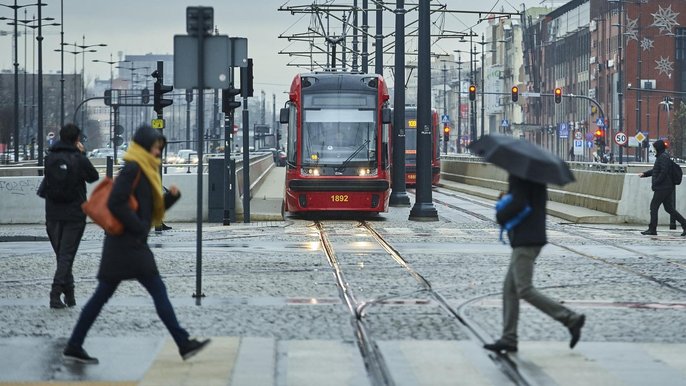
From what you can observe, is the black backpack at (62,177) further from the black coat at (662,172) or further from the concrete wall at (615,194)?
the concrete wall at (615,194)

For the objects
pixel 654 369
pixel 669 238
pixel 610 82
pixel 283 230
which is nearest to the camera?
pixel 654 369

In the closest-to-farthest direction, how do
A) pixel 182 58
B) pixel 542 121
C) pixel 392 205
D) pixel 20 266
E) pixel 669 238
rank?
pixel 182 58 → pixel 20 266 → pixel 669 238 → pixel 392 205 → pixel 542 121

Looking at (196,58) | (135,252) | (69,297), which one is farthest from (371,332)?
(196,58)

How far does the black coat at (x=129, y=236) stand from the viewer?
33.5 ft

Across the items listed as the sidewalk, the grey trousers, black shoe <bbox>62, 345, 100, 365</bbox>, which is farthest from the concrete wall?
black shoe <bbox>62, 345, 100, 365</bbox>

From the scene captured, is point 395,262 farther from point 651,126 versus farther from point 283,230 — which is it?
point 651,126

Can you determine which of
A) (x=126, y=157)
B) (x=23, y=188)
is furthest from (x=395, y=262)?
(x=23, y=188)

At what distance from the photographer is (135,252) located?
10.3m

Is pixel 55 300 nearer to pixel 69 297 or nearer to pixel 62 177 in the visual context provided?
pixel 69 297

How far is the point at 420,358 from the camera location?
10.7 meters

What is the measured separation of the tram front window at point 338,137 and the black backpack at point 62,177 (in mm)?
17733

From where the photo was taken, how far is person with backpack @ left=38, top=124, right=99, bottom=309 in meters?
13.7

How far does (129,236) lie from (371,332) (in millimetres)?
2647

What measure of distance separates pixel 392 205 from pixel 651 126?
84332 millimetres
